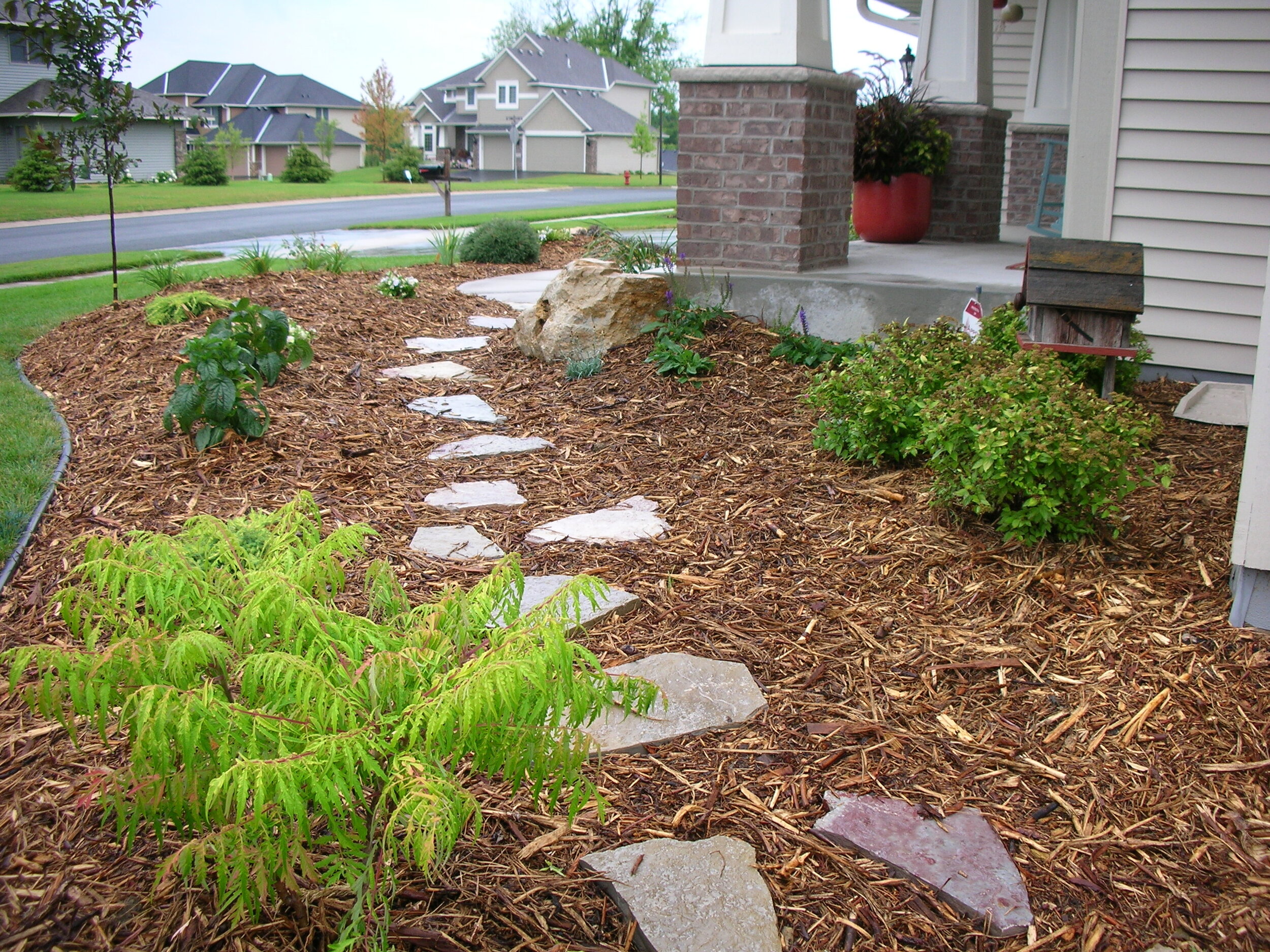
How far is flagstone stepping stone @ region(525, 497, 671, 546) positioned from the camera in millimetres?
3508

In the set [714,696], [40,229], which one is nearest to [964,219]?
[714,696]

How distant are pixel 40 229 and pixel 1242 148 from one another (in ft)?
60.0

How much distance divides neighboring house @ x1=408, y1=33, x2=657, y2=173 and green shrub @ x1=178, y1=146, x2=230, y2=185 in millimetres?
20087

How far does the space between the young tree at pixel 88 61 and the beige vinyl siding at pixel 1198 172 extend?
6556 mm

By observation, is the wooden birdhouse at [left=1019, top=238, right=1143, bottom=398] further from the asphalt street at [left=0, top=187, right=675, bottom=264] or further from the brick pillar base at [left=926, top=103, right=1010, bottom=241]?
the asphalt street at [left=0, top=187, right=675, bottom=264]

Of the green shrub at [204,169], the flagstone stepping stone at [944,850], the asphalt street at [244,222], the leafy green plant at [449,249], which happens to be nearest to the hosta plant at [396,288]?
the leafy green plant at [449,249]

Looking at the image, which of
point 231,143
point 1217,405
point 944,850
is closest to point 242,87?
point 231,143

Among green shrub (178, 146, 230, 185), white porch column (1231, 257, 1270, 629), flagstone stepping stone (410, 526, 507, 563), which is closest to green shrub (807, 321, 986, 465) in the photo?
white porch column (1231, 257, 1270, 629)

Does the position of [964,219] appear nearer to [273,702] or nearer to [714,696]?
[714,696]

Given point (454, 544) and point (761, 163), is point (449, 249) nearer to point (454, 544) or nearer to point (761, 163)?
point (761, 163)

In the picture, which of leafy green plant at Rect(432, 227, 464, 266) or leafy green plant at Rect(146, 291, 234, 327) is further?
leafy green plant at Rect(432, 227, 464, 266)

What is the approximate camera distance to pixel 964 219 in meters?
8.30

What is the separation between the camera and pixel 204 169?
34.6 m

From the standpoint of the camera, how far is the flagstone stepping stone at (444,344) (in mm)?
6246
